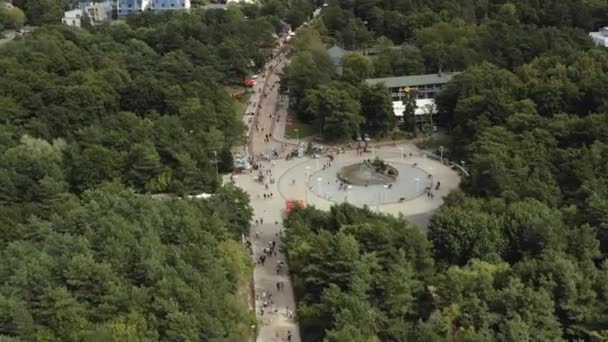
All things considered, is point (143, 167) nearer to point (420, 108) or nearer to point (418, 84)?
point (420, 108)

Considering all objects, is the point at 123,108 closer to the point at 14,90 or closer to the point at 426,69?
the point at 14,90

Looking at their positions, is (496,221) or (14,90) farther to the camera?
(14,90)

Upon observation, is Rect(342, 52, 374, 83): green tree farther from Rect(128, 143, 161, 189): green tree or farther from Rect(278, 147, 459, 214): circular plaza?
Rect(128, 143, 161, 189): green tree

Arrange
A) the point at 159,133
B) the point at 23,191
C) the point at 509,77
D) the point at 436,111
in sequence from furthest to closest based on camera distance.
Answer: the point at 436,111
the point at 509,77
the point at 159,133
the point at 23,191

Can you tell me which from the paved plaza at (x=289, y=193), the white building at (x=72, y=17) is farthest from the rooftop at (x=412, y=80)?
the white building at (x=72, y=17)

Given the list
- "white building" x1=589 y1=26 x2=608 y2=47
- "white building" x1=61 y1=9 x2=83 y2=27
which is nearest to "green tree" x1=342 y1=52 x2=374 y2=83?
"white building" x1=589 y1=26 x2=608 y2=47

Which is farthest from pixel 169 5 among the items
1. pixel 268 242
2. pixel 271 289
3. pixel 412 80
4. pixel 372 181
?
pixel 271 289

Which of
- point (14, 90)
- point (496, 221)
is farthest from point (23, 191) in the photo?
point (496, 221)
